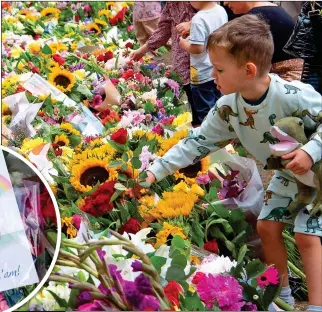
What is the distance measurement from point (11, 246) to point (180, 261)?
596mm

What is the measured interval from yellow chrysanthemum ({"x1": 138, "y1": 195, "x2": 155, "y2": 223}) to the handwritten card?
38.9 inches

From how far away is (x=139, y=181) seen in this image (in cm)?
221

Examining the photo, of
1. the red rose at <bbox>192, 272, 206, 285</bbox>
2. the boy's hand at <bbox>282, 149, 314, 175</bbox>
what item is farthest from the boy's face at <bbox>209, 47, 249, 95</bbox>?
the red rose at <bbox>192, 272, 206, 285</bbox>

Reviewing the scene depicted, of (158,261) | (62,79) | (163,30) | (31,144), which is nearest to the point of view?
(158,261)

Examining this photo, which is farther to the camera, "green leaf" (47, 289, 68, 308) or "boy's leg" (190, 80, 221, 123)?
"boy's leg" (190, 80, 221, 123)

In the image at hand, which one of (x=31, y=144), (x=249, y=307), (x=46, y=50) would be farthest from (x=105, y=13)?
(x=249, y=307)

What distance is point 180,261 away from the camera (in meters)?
1.62

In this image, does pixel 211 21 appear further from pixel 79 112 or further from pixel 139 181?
pixel 139 181

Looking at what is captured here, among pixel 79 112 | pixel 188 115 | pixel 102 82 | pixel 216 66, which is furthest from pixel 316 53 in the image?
pixel 102 82

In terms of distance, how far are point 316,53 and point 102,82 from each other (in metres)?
1.39

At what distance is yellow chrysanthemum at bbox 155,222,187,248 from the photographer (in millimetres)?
1911

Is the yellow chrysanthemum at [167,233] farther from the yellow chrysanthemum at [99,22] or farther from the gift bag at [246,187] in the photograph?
the yellow chrysanthemum at [99,22]

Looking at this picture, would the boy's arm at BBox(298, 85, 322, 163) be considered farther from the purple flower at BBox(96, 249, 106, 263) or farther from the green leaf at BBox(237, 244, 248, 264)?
the purple flower at BBox(96, 249, 106, 263)

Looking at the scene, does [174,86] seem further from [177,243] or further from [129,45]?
[177,243]
